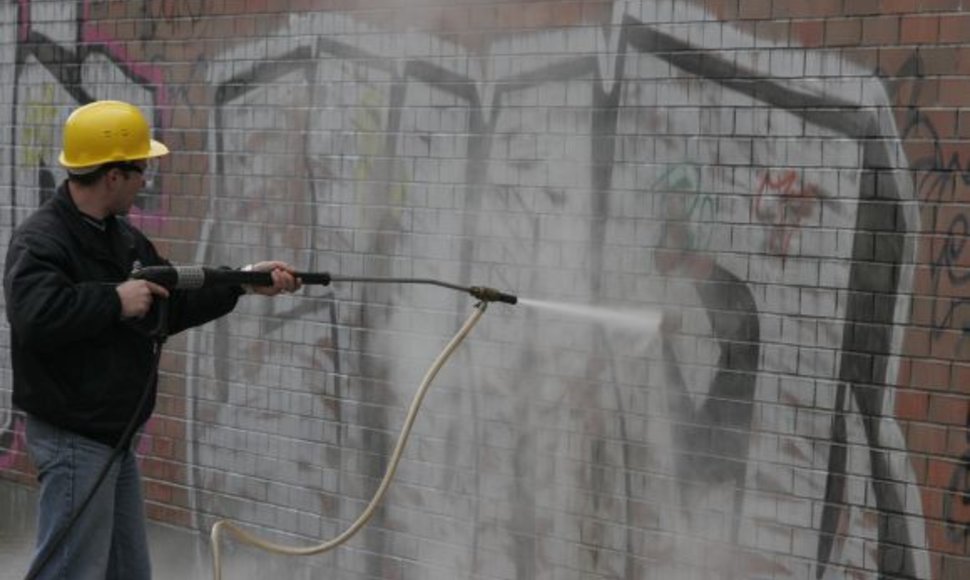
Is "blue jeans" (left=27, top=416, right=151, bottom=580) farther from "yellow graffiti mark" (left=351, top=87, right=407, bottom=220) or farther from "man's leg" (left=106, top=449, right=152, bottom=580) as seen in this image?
"yellow graffiti mark" (left=351, top=87, right=407, bottom=220)

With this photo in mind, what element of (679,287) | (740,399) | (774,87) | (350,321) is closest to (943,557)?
(740,399)

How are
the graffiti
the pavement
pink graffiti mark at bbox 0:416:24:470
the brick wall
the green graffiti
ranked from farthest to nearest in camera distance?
pink graffiti mark at bbox 0:416:24:470 → the pavement → the green graffiti → the brick wall → the graffiti

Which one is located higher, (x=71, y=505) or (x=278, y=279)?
(x=278, y=279)

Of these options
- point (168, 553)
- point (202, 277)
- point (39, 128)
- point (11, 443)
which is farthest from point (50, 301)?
point (11, 443)

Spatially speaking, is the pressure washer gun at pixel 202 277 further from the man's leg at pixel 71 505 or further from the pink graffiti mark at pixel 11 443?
the pink graffiti mark at pixel 11 443

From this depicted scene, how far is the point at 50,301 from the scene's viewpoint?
16.5 ft

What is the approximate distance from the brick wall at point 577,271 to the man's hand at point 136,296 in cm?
193

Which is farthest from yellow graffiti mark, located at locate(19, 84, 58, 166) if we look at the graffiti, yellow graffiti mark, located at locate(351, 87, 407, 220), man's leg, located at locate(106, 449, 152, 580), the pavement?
the graffiti

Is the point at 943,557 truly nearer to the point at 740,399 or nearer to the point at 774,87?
the point at 740,399

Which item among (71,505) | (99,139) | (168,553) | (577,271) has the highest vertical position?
(99,139)

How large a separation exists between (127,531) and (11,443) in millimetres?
4030

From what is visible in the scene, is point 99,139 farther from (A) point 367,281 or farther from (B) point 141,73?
(B) point 141,73

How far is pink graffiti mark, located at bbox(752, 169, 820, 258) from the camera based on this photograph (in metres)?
5.68

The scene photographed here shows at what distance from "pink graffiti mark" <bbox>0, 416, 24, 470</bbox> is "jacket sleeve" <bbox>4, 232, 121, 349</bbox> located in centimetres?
420
